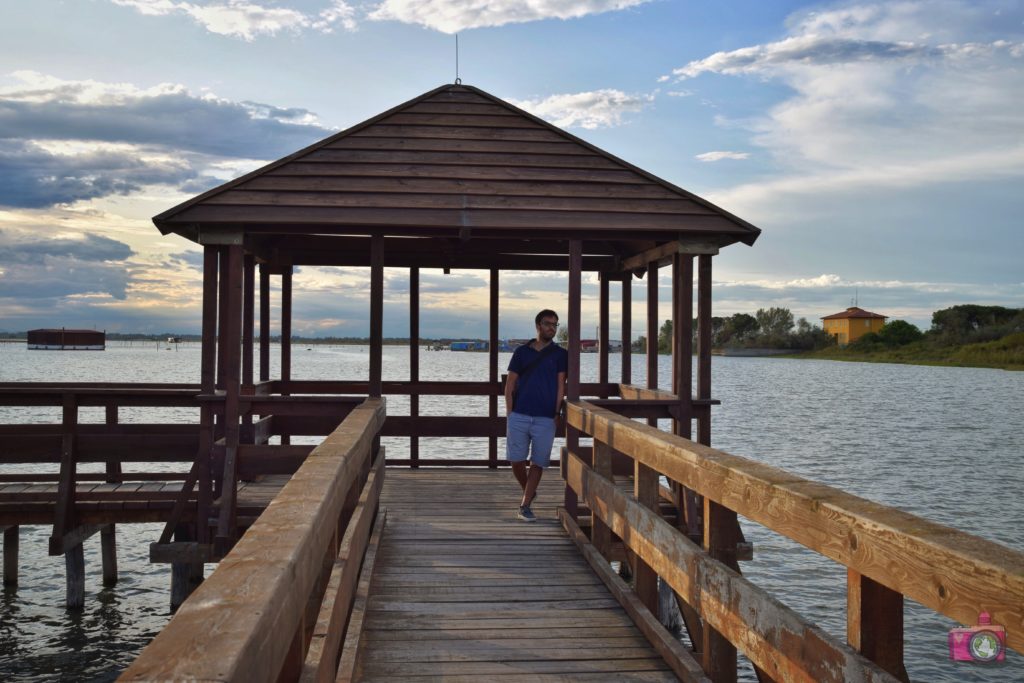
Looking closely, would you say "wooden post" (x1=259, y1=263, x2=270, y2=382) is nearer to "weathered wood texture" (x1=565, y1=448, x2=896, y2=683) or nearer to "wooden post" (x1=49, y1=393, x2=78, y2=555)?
"wooden post" (x1=49, y1=393, x2=78, y2=555)

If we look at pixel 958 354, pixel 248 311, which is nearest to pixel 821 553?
pixel 248 311

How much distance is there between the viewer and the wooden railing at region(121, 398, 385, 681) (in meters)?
1.60

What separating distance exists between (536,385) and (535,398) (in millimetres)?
114

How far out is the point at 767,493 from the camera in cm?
319

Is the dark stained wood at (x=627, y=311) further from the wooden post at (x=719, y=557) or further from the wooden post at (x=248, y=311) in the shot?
the wooden post at (x=719, y=557)

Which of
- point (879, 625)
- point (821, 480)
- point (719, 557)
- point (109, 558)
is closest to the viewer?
point (879, 625)

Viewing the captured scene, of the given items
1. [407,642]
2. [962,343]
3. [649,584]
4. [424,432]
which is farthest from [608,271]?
[962,343]

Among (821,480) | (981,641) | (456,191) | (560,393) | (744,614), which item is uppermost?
(456,191)

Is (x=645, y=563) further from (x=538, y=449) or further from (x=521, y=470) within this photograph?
(x=521, y=470)

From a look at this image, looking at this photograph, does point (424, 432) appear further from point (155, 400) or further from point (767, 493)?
point (767, 493)

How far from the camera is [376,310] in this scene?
28.3ft

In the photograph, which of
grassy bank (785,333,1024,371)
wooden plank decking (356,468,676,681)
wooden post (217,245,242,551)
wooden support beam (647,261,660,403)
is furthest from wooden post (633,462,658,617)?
grassy bank (785,333,1024,371)

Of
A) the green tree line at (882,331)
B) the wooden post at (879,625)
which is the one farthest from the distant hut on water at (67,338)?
the wooden post at (879,625)

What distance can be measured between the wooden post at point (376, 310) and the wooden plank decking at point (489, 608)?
1.33m
